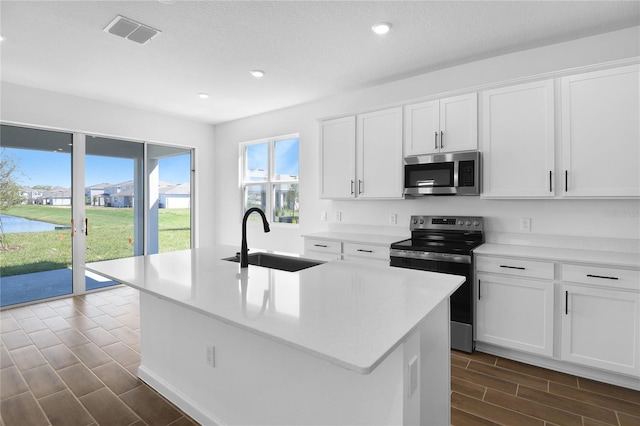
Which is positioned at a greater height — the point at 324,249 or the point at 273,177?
the point at 273,177

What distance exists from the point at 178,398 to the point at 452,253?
2.30 meters

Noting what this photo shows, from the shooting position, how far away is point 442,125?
3.20 meters

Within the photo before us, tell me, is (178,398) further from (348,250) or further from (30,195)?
(30,195)

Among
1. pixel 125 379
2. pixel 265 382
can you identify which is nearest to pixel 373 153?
pixel 265 382

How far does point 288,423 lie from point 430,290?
0.90 m

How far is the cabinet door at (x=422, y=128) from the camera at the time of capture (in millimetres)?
3234

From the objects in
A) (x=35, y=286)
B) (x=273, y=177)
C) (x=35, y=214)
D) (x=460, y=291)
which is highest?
(x=273, y=177)

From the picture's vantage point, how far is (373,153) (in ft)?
12.0

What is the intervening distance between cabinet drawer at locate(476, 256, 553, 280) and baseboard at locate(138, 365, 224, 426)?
224 centimetres

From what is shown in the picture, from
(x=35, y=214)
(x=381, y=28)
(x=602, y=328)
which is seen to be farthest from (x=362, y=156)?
(x=35, y=214)

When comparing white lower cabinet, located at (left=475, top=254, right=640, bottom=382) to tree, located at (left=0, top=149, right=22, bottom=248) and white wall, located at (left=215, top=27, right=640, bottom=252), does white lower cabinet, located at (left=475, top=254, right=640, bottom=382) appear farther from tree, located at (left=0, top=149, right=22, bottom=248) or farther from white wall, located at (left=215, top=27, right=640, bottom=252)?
tree, located at (left=0, top=149, right=22, bottom=248)

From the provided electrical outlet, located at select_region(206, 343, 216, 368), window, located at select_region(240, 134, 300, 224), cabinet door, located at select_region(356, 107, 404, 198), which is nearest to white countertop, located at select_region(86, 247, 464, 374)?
electrical outlet, located at select_region(206, 343, 216, 368)

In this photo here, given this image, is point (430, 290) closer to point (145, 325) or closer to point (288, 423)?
point (288, 423)

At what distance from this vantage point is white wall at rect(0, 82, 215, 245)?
3969 mm
